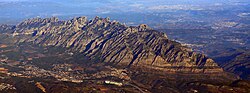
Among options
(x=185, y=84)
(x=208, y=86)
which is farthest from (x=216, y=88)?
(x=185, y=84)

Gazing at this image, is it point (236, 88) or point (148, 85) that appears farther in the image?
point (148, 85)

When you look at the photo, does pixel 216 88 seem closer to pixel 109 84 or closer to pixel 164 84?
pixel 164 84

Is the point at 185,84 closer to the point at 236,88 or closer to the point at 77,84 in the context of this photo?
the point at 236,88

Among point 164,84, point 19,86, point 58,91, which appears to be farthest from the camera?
point 164,84

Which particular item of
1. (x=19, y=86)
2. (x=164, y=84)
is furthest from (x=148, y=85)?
(x=19, y=86)

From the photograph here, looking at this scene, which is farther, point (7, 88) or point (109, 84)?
point (109, 84)

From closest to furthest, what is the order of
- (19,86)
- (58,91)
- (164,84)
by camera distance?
(58,91) → (19,86) → (164,84)

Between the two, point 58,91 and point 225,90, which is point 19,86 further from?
point 225,90
